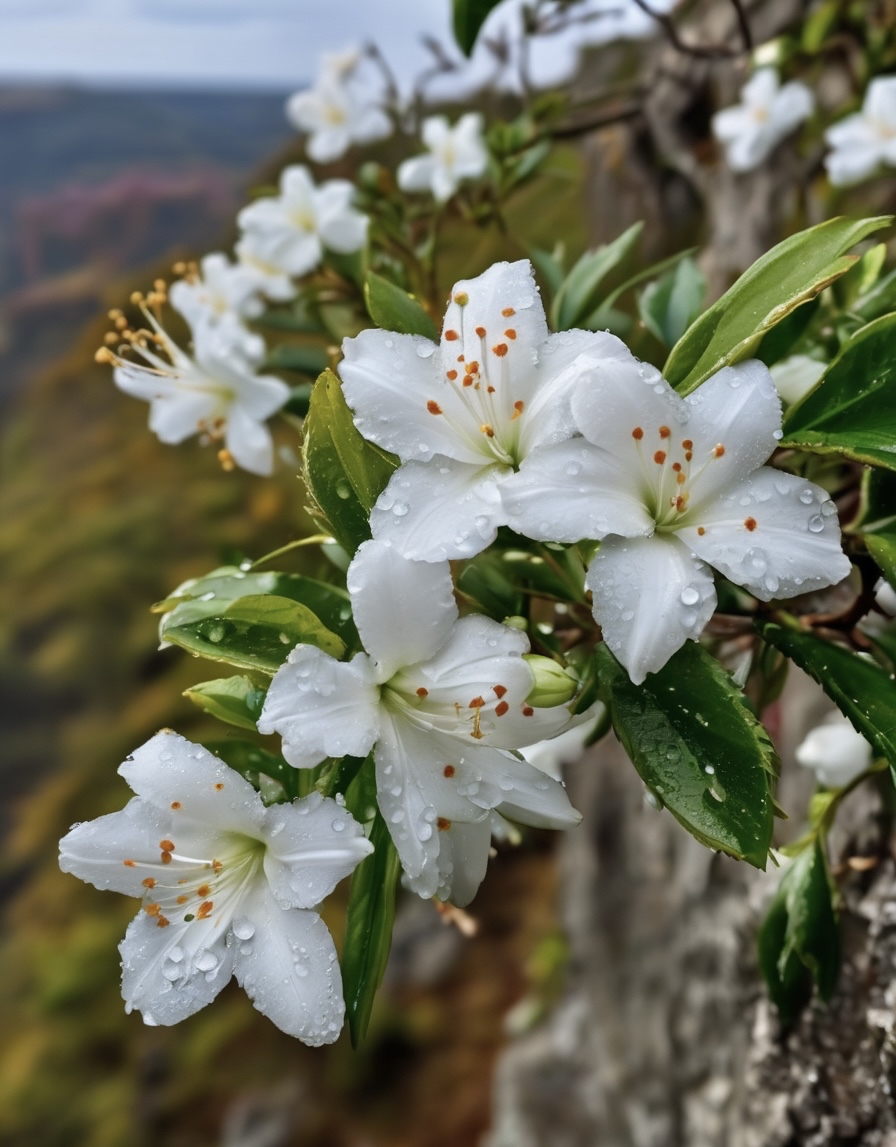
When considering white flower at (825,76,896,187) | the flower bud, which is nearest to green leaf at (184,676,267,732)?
the flower bud

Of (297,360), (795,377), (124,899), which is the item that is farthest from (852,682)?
(124,899)

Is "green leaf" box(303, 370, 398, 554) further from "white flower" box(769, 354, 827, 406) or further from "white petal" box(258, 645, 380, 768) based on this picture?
"white flower" box(769, 354, 827, 406)

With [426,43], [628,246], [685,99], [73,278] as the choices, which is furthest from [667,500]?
[73,278]

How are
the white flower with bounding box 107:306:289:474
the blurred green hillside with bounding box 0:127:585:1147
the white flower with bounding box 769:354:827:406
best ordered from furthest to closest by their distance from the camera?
the blurred green hillside with bounding box 0:127:585:1147
the white flower with bounding box 107:306:289:474
the white flower with bounding box 769:354:827:406

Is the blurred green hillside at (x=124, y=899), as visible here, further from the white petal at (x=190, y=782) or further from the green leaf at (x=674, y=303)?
the white petal at (x=190, y=782)

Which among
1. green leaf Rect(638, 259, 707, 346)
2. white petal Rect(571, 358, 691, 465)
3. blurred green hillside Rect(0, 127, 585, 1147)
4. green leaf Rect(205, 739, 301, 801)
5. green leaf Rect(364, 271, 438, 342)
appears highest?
green leaf Rect(364, 271, 438, 342)

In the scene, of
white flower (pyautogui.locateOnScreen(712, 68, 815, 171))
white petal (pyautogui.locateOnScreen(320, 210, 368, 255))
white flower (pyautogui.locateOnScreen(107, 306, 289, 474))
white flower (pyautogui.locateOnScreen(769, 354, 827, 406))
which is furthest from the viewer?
white flower (pyautogui.locateOnScreen(712, 68, 815, 171))

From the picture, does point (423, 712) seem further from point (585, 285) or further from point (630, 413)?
point (585, 285)
